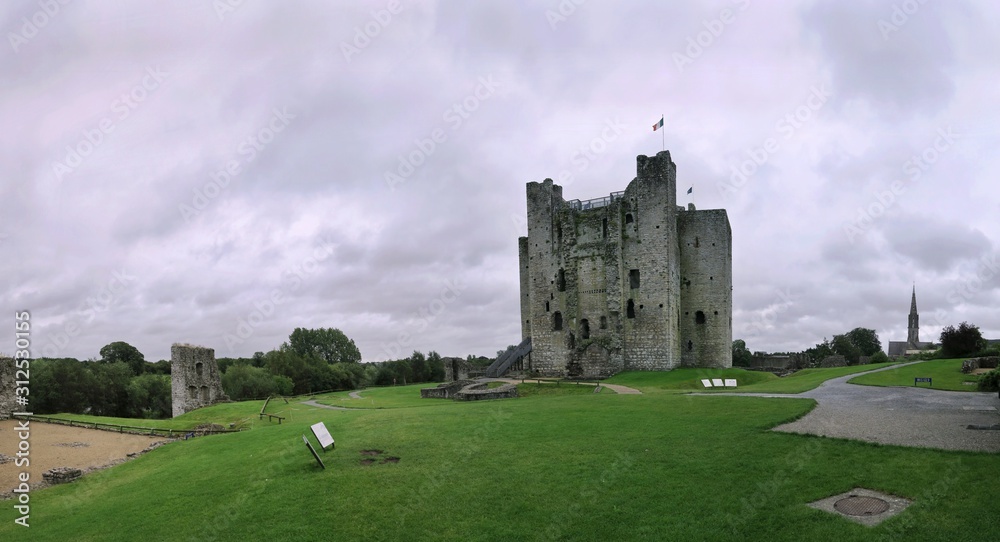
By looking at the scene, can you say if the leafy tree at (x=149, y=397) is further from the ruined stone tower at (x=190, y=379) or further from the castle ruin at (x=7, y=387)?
the castle ruin at (x=7, y=387)

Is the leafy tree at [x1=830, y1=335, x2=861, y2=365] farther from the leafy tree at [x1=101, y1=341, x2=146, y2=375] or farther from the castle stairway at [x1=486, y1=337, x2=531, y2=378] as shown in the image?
the leafy tree at [x1=101, y1=341, x2=146, y2=375]

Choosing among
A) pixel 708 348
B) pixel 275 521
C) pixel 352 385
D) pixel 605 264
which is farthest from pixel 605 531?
pixel 352 385

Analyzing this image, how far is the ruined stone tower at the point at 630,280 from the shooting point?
4316 centimetres

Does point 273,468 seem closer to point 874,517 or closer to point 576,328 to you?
point 874,517

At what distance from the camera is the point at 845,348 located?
8331 cm

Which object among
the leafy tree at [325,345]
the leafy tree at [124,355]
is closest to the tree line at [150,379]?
the leafy tree at [124,355]

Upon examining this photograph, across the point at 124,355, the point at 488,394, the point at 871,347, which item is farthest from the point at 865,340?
the point at 124,355

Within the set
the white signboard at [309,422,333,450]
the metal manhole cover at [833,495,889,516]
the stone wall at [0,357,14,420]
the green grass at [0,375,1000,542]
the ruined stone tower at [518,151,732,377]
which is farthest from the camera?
the ruined stone tower at [518,151,732,377]

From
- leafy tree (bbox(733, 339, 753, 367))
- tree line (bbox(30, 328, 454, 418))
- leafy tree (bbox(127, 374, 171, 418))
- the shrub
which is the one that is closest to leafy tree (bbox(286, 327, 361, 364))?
tree line (bbox(30, 328, 454, 418))

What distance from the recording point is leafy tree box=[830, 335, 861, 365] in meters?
79.0

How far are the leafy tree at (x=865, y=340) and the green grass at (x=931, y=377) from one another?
223 ft

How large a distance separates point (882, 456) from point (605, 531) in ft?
21.7

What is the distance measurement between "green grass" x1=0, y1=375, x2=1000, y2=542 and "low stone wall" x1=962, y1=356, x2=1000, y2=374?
18908 mm

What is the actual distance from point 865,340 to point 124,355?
11692 cm
